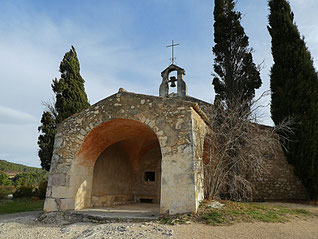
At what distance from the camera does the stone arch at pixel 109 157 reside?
644 centimetres

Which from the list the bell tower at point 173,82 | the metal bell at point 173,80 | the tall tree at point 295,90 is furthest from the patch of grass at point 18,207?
the tall tree at point 295,90

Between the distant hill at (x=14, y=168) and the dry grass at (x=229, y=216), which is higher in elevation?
the distant hill at (x=14, y=168)

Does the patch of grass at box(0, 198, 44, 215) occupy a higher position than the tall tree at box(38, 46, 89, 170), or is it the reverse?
the tall tree at box(38, 46, 89, 170)

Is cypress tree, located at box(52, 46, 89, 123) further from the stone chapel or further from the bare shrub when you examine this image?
the bare shrub

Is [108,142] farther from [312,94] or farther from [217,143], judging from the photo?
[312,94]

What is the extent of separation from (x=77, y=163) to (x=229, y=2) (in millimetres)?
10418

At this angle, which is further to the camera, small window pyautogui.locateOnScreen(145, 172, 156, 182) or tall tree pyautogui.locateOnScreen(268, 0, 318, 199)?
small window pyautogui.locateOnScreen(145, 172, 156, 182)

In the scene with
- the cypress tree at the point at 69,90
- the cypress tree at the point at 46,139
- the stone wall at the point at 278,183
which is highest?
the cypress tree at the point at 69,90

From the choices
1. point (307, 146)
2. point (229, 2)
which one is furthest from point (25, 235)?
point (229, 2)

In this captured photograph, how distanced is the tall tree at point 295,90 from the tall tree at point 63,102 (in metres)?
9.72

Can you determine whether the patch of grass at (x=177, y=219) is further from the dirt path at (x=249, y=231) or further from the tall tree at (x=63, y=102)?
the tall tree at (x=63, y=102)

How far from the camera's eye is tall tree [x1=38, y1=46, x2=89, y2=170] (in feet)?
37.5

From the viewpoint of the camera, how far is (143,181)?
30.4 feet

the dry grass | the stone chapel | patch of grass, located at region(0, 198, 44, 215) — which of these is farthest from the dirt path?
patch of grass, located at region(0, 198, 44, 215)
